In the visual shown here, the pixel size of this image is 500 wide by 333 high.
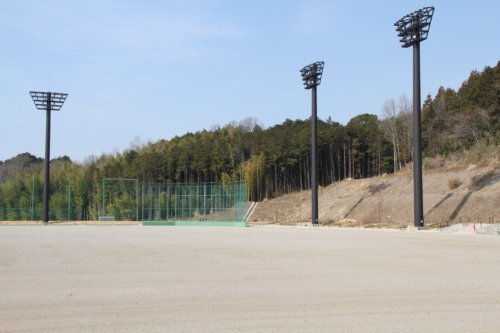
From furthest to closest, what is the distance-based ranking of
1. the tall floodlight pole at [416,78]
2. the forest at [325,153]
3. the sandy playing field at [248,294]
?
the forest at [325,153], the tall floodlight pole at [416,78], the sandy playing field at [248,294]

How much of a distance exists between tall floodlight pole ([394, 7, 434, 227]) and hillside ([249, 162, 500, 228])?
8.77ft

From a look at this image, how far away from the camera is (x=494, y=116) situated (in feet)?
185

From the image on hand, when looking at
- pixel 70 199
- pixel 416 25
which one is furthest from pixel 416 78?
pixel 70 199

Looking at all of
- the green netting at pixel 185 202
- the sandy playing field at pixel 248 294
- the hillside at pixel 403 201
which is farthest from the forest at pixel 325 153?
the sandy playing field at pixel 248 294

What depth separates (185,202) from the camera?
167 ft

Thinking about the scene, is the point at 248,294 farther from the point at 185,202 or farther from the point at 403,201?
the point at 185,202

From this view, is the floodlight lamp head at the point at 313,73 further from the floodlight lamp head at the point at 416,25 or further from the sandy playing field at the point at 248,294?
the sandy playing field at the point at 248,294

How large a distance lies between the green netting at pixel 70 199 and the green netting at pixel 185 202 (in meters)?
1.59

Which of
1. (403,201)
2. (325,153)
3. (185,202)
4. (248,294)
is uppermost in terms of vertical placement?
(325,153)

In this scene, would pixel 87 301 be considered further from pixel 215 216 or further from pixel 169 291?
pixel 215 216

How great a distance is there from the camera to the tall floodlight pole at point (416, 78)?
32844 mm

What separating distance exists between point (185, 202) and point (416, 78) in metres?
27.4

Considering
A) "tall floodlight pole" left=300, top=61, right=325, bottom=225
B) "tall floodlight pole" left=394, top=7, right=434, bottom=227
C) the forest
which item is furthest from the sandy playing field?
the forest

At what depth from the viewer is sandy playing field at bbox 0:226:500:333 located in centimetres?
607
